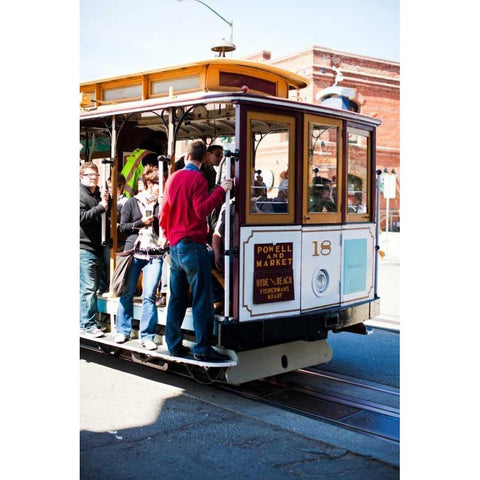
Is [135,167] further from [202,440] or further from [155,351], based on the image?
[202,440]

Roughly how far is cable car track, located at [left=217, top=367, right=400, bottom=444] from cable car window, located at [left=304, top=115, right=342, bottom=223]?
1581 millimetres

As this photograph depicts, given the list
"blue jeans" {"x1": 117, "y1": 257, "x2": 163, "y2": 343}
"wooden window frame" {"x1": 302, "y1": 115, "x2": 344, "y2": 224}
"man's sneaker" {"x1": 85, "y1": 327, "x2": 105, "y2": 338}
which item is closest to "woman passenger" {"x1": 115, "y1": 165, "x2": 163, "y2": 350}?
"blue jeans" {"x1": 117, "y1": 257, "x2": 163, "y2": 343}

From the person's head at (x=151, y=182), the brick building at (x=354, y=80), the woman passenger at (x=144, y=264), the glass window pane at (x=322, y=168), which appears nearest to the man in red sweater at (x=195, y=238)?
the woman passenger at (x=144, y=264)

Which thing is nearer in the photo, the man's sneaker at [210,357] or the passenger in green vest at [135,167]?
the man's sneaker at [210,357]

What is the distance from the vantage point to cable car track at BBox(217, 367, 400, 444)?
532cm

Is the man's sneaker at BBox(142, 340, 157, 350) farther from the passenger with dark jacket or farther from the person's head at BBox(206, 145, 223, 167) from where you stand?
the person's head at BBox(206, 145, 223, 167)

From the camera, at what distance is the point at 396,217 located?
83.0 feet

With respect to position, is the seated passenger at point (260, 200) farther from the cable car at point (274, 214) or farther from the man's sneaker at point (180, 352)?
the man's sneaker at point (180, 352)

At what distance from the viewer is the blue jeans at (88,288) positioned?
6818 mm

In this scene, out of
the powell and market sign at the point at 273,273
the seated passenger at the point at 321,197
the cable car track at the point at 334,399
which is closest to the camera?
the cable car track at the point at 334,399

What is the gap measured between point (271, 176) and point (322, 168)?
0.59 m

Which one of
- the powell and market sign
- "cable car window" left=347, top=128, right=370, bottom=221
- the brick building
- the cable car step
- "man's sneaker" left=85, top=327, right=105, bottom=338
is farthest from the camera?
the brick building
